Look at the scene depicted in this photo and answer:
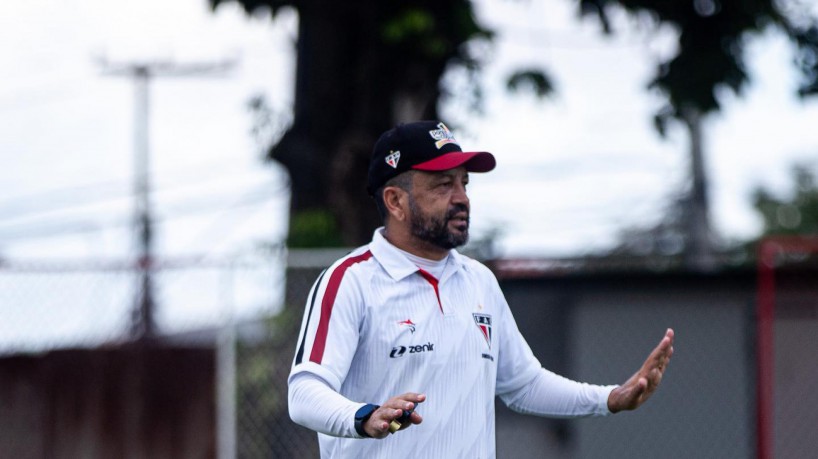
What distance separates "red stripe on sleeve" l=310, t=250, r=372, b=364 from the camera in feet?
12.9

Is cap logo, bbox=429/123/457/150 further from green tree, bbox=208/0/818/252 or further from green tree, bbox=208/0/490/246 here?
green tree, bbox=208/0/490/246

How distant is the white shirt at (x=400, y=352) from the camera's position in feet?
13.0

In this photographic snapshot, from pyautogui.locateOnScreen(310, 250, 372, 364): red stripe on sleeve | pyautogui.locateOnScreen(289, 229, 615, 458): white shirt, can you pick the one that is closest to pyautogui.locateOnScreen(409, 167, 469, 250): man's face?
pyautogui.locateOnScreen(289, 229, 615, 458): white shirt

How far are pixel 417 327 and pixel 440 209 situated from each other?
41 centimetres

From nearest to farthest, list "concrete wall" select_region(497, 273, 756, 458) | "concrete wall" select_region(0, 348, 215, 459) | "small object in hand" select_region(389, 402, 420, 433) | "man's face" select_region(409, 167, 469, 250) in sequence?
1. "small object in hand" select_region(389, 402, 420, 433)
2. "man's face" select_region(409, 167, 469, 250)
3. "concrete wall" select_region(0, 348, 215, 459)
4. "concrete wall" select_region(497, 273, 756, 458)

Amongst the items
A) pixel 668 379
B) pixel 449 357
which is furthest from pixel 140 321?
pixel 449 357

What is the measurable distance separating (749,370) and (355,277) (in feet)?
20.9

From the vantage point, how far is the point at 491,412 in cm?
432

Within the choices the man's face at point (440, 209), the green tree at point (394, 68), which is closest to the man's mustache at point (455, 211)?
the man's face at point (440, 209)

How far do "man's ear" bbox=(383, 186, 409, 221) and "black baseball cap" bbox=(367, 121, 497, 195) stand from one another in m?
0.04

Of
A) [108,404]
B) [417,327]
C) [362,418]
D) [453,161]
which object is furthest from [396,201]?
[108,404]

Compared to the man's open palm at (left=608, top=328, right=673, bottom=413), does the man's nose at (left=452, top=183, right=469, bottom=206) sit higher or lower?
higher

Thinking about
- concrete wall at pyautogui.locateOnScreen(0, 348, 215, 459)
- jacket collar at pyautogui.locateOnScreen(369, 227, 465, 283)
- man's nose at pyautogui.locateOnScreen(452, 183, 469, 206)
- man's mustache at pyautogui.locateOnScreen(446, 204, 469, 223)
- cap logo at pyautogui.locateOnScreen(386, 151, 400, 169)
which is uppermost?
cap logo at pyautogui.locateOnScreen(386, 151, 400, 169)

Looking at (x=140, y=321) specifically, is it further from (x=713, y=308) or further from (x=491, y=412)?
(x=491, y=412)
